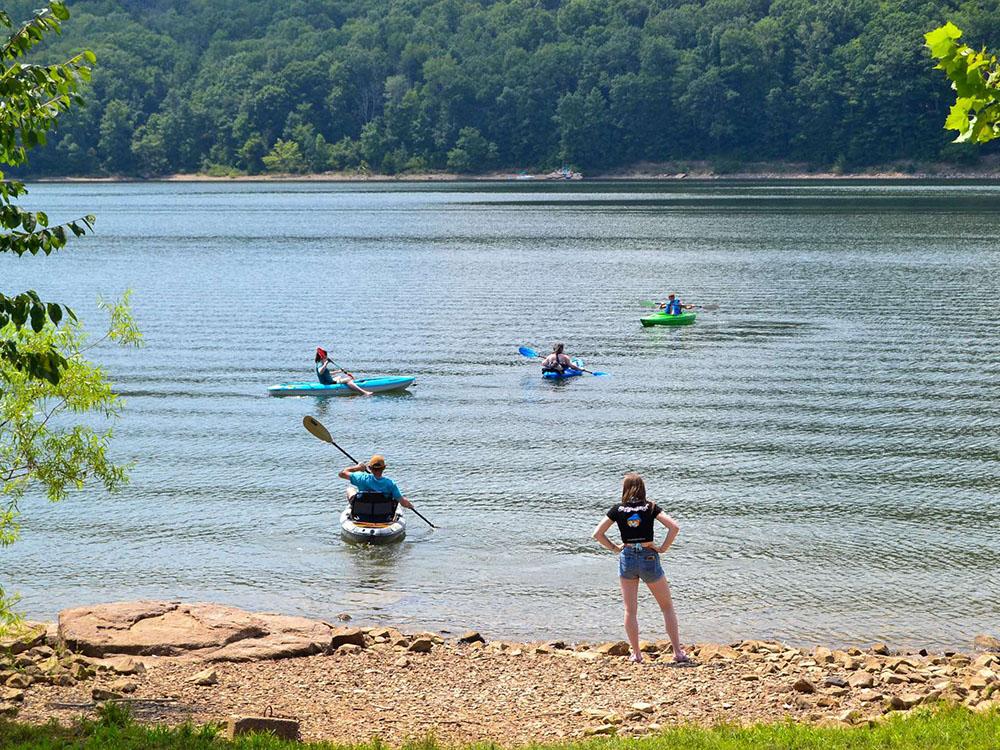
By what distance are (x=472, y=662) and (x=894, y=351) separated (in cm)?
3230

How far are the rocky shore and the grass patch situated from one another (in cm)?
70

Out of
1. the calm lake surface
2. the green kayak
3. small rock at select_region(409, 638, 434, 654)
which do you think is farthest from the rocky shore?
the green kayak

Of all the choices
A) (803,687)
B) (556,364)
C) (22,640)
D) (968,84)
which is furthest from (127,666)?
(556,364)

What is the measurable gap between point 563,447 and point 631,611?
16.4 meters

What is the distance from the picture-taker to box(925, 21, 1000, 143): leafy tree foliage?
9859mm

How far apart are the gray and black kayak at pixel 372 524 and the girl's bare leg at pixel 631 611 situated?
346 inches

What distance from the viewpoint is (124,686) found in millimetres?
14953

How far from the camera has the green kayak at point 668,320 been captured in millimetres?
53969

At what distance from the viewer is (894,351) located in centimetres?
4622

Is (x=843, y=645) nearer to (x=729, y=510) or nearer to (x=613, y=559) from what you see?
(x=613, y=559)

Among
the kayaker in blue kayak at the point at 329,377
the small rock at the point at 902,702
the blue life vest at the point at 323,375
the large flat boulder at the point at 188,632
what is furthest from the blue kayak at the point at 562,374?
the small rock at the point at 902,702

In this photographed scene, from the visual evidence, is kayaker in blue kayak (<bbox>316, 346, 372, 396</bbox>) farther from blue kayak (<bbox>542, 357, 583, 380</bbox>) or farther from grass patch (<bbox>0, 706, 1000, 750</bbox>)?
grass patch (<bbox>0, 706, 1000, 750</bbox>)

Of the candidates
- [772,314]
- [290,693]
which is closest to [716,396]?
[772,314]

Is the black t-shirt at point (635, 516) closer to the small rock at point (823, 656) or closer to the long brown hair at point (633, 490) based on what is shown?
the long brown hair at point (633, 490)
